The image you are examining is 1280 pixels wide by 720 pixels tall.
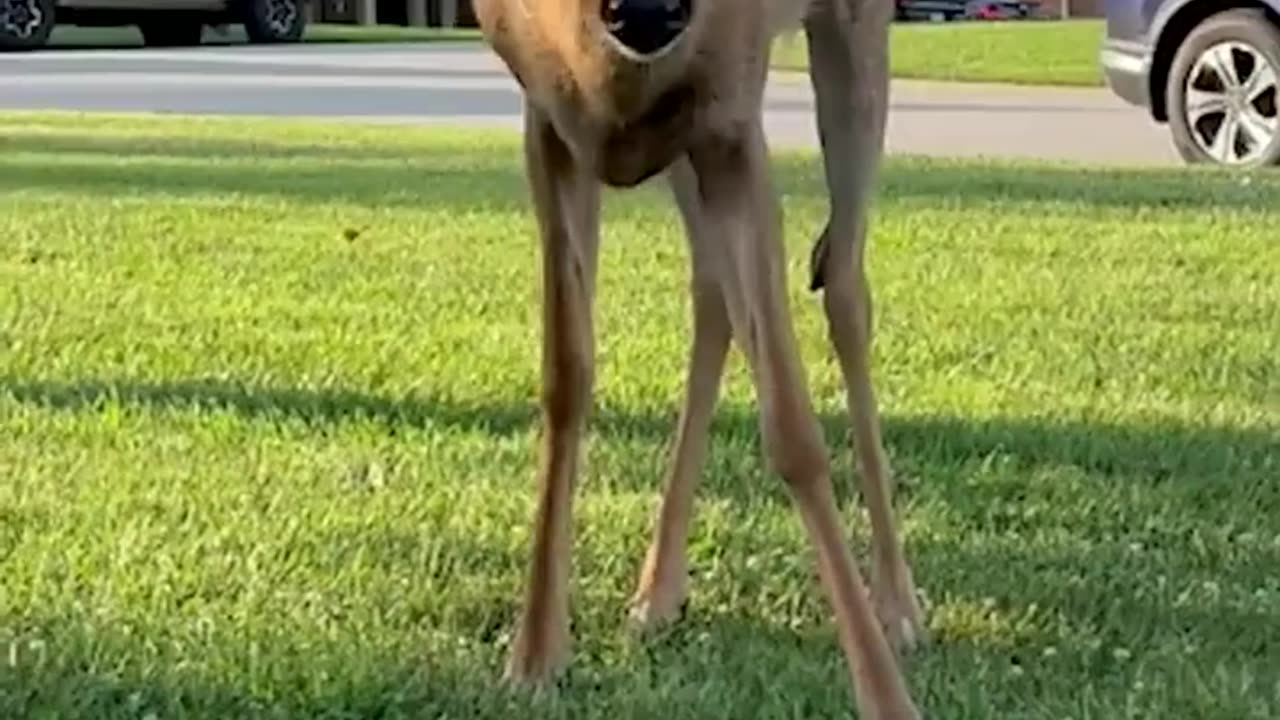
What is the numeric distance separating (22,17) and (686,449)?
25.4 metres

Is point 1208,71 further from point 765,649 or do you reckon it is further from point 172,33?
point 172,33

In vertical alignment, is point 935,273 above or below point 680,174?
below

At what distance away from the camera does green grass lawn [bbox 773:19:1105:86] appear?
23.8 m

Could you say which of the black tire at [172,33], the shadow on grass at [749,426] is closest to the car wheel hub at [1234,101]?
the shadow on grass at [749,426]

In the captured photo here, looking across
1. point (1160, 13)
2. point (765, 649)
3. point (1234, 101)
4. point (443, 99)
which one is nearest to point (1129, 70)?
point (1160, 13)

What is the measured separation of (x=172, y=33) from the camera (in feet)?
106

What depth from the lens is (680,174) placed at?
4035 millimetres

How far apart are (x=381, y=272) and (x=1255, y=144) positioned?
222 inches

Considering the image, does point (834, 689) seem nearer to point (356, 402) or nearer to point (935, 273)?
point (356, 402)

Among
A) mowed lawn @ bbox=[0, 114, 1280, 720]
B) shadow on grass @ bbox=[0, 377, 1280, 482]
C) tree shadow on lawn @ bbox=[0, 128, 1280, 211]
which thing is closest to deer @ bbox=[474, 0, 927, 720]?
mowed lawn @ bbox=[0, 114, 1280, 720]

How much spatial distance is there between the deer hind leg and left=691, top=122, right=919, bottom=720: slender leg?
0.53m

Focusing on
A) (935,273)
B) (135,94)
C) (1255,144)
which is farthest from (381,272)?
(135,94)

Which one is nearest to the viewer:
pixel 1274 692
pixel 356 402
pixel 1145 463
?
pixel 1274 692

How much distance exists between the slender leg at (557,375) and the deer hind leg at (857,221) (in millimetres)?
457
